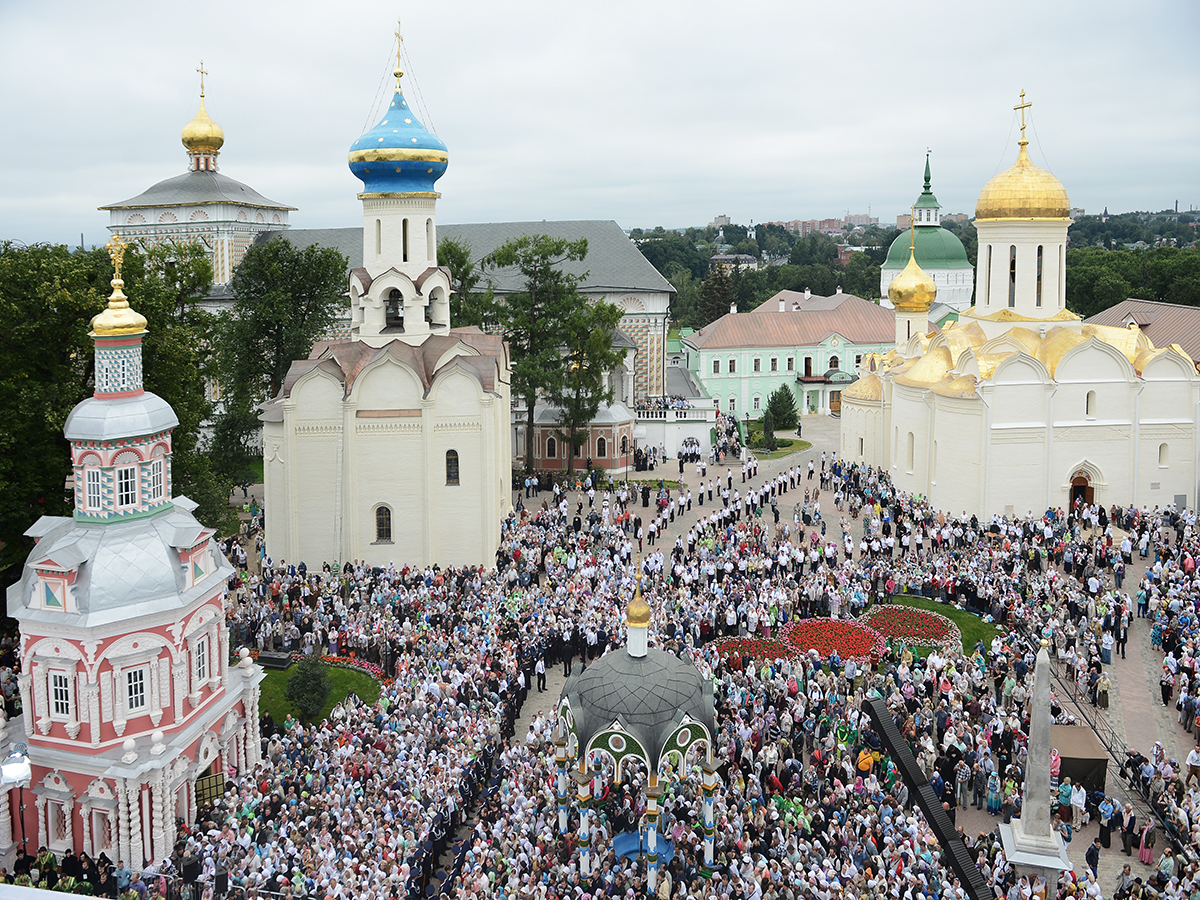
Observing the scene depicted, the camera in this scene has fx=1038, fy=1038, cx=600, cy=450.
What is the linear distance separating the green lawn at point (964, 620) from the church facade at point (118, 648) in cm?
1346

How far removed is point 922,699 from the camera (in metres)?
16.5

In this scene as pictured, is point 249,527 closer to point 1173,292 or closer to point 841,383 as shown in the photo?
point 841,383

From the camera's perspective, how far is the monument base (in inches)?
456

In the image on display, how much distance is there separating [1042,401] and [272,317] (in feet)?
76.5

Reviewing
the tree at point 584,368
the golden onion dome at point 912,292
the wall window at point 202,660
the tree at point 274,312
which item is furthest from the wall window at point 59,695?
the golden onion dome at point 912,292

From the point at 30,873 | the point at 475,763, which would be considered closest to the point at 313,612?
the point at 475,763

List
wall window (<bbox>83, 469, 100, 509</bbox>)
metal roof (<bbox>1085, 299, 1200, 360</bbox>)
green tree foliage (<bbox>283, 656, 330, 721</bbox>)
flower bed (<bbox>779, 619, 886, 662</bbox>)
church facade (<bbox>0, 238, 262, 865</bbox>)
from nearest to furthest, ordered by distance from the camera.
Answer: church facade (<bbox>0, 238, 262, 865</bbox>) < wall window (<bbox>83, 469, 100, 509</bbox>) < green tree foliage (<bbox>283, 656, 330, 721</bbox>) < flower bed (<bbox>779, 619, 886, 662</bbox>) < metal roof (<bbox>1085, 299, 1200, 360</bbox>)

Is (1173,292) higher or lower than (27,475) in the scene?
higher

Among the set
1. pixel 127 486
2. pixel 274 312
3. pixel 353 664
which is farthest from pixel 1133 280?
pixel 127 486

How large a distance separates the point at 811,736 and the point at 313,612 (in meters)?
10.4

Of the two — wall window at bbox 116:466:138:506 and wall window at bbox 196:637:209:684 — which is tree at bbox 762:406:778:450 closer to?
wall window at bbox 196:637:209:684

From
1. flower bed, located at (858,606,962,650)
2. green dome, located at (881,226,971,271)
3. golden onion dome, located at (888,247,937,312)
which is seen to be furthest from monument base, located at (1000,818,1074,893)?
green dome, located at (881,226,971,271)

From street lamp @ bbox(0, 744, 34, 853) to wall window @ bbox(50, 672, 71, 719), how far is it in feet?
1.95

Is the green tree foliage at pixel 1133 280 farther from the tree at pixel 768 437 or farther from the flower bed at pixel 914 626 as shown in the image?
the flower bed at pixel 914 626
